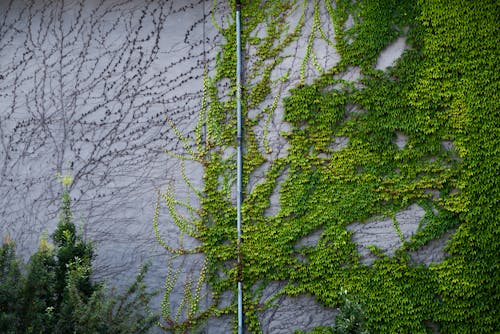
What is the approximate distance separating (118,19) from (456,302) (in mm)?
5186

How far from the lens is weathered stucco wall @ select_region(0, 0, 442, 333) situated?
712cm

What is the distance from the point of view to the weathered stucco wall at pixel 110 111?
7.12 metres

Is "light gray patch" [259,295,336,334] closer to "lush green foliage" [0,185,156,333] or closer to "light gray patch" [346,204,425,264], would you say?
"light gray patch" [346,204,425,264]

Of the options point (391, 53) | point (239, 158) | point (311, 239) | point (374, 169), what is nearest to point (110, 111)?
point (239, 158)

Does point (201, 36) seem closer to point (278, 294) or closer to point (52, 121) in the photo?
point (52, 121)

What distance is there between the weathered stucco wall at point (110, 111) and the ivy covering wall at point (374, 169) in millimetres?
169

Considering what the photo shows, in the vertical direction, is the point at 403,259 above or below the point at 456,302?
above

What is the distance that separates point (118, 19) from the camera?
304 inches

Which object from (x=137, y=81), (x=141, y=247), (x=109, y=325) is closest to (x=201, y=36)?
(x=137, y=81)

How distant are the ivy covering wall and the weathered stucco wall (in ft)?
0.55

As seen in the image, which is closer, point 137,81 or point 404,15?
point 404,15

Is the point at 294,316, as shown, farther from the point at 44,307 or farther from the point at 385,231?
the point at 44,307

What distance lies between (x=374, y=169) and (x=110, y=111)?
3.26 meters

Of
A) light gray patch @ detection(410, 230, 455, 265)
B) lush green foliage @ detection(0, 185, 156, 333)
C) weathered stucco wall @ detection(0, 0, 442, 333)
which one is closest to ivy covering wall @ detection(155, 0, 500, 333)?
light gray patch @ detection(410, 230, 455, 265)
